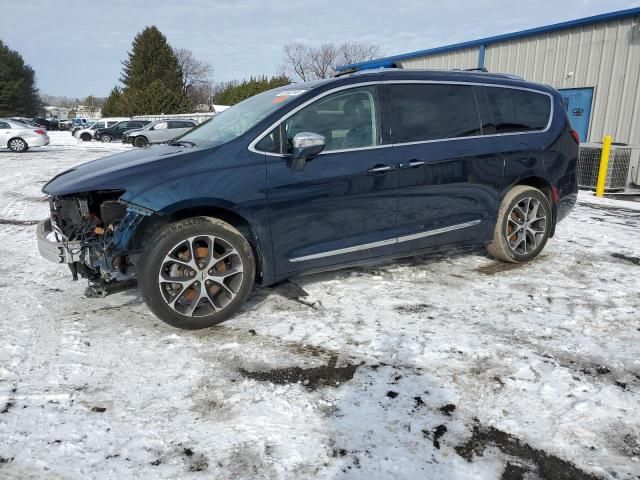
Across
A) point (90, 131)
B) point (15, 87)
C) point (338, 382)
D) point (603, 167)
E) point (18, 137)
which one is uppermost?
point (15, 87)

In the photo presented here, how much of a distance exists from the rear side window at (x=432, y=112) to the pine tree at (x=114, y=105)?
2375 inches

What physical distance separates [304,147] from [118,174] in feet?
4.31

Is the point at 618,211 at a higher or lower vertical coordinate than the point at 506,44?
lower

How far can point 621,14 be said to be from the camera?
10406 mm

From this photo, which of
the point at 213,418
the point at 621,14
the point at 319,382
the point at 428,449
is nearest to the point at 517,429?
the point at 428,449

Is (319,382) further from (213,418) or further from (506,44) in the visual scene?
(506,44)

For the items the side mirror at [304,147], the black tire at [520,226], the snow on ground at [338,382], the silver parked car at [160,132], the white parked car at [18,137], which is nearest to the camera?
the snow on ground at [338,382]

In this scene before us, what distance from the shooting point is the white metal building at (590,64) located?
34.8 ft

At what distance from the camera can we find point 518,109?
459 centimetres

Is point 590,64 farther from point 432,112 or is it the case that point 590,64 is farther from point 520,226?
point 432,112

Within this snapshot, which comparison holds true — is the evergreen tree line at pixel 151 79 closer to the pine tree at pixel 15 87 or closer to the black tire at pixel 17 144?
the pine tree at pixel 15 87

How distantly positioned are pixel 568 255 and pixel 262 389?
405cm

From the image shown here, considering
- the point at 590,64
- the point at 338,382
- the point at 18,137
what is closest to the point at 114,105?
the point at 18,137

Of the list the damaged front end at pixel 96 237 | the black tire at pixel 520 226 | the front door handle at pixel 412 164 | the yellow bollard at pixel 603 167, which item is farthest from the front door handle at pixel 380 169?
the yellow bollard at pixel 603 167
